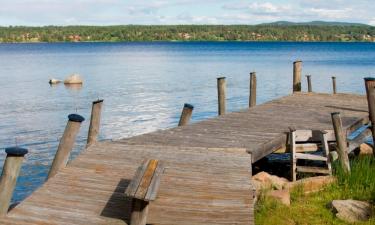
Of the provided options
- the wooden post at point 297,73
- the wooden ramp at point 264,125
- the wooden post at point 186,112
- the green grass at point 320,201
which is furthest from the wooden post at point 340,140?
the wooden post at point 297,73

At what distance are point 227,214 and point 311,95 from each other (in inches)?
533

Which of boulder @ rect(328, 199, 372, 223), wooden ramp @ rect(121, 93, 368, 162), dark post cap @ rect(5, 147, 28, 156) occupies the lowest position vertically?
boulder @ rect(328, 199, 372, 223)

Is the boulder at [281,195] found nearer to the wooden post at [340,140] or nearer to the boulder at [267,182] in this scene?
the boulder at [267,182]

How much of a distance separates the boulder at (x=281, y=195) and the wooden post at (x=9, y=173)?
446cm

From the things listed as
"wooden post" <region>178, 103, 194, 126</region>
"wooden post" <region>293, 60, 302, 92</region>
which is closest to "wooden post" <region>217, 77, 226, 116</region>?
"wooden post" <region>178, 103, 194, 126</region>

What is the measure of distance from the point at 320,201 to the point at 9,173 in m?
5.76

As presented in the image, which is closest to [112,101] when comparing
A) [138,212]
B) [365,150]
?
[365,150]

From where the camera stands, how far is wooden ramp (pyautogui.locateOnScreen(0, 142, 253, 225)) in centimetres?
711

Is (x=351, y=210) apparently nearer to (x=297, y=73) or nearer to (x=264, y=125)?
(x=264, y=125)

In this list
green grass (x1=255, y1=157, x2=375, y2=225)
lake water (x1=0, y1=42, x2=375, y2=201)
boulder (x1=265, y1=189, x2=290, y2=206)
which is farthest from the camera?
lake water (x1=0, y1=42, x2=375, y2=201)

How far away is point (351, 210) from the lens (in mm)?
9273

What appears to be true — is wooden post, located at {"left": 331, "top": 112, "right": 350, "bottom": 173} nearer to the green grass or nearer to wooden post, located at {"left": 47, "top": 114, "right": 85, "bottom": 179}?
the green grass

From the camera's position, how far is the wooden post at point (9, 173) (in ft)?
24.1

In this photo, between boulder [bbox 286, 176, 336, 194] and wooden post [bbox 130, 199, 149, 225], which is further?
boulder [bbox 286, 176, 336, 194]
